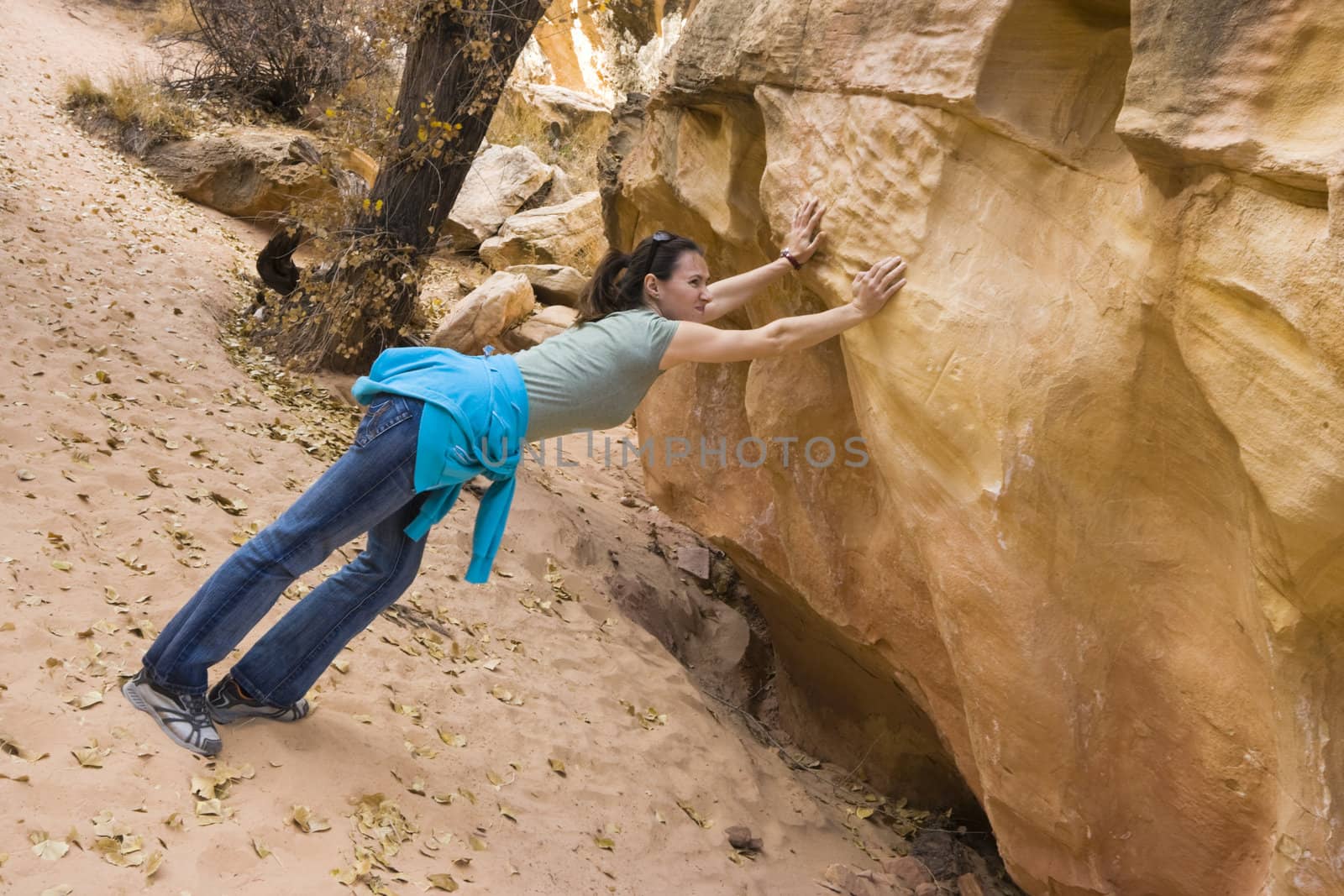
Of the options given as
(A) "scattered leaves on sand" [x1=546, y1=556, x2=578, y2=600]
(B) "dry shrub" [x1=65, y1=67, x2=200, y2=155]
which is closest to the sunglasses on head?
(A) "scattered leaves on sand" [x1=546, y1=556, x2=578, y2=600]

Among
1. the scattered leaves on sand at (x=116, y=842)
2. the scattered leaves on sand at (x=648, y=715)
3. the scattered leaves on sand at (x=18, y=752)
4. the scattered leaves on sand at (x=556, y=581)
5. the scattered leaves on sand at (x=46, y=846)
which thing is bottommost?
the scattered leaves on sand at (x=648, y=715)

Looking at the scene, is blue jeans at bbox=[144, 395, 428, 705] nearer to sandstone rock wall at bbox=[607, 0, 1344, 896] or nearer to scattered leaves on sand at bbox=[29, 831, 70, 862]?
scattered leaves on sand at bbox=[29, 831, 70, 862]

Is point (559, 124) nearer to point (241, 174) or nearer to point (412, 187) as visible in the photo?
point (241, 174)

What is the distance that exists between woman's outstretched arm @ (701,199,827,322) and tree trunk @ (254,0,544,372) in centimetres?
329

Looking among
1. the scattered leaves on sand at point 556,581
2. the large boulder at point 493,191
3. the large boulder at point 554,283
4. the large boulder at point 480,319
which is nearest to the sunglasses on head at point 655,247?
the scattered leaves on sand at point 556,581

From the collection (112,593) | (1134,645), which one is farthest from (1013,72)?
(112,593)

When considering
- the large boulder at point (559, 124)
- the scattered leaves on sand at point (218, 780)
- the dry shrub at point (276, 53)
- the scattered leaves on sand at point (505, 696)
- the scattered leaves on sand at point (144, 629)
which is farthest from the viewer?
the large boulder at point (559, 124)

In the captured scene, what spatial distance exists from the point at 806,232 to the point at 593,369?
2.64 feet

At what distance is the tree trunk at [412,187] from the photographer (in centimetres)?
623

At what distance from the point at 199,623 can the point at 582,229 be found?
8.10 m

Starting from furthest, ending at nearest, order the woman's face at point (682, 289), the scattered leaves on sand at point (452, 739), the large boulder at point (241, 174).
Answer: the large boulder at point (241, 174) < the scattered leaves on sand at point (452, 739) < the woman's face at point (682, 289)

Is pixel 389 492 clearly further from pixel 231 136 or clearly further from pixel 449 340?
pixel 231 136

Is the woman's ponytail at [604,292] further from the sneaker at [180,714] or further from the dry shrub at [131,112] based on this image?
the dry shrub at [131,112]

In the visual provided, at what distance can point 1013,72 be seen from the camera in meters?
2.85
